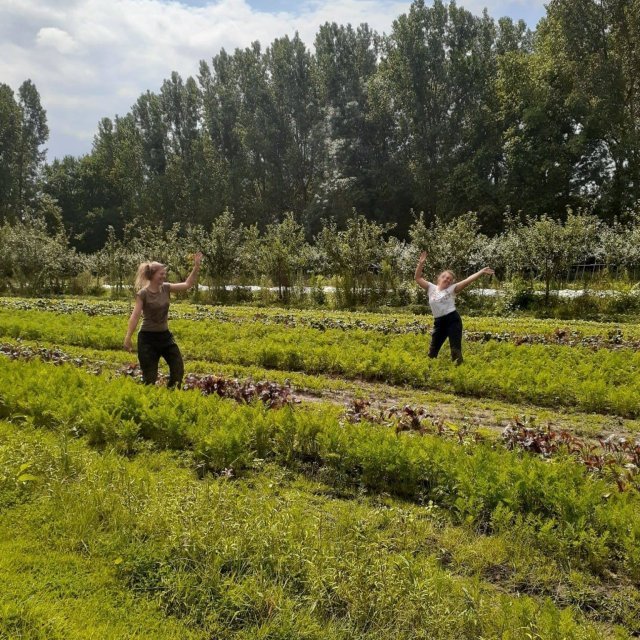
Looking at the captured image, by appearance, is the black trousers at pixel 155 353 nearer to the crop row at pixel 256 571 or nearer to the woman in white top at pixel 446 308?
the crop row at pixel 256 571

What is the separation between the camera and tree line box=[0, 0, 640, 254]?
33531mm

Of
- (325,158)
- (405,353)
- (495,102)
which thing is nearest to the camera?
(405,353)

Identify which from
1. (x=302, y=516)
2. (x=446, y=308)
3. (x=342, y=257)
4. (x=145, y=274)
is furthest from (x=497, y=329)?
(x=342, y=257)

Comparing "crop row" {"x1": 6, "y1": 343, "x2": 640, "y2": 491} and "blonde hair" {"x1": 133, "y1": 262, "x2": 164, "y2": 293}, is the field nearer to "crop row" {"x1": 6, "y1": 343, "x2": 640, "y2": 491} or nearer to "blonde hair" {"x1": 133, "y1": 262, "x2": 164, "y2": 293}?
"crop row" {"x1": 6, "y1": 343, "x2": 640, "y2": 491}

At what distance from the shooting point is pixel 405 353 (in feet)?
30.3

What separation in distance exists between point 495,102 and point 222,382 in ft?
134

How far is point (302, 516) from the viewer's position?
409cm

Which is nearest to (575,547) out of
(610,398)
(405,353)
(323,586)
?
(323,586)

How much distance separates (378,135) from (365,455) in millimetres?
45671

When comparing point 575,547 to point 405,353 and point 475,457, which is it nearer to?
point 475,457

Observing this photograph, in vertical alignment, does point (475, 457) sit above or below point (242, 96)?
below

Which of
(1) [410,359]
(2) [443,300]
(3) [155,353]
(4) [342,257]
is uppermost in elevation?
(4) [342,257]

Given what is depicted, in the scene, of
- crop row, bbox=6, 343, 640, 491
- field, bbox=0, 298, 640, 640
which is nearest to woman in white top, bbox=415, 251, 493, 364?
field, bbox=0, 298, 640, 640

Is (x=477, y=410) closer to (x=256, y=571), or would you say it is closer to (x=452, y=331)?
(x=452, y=331)
